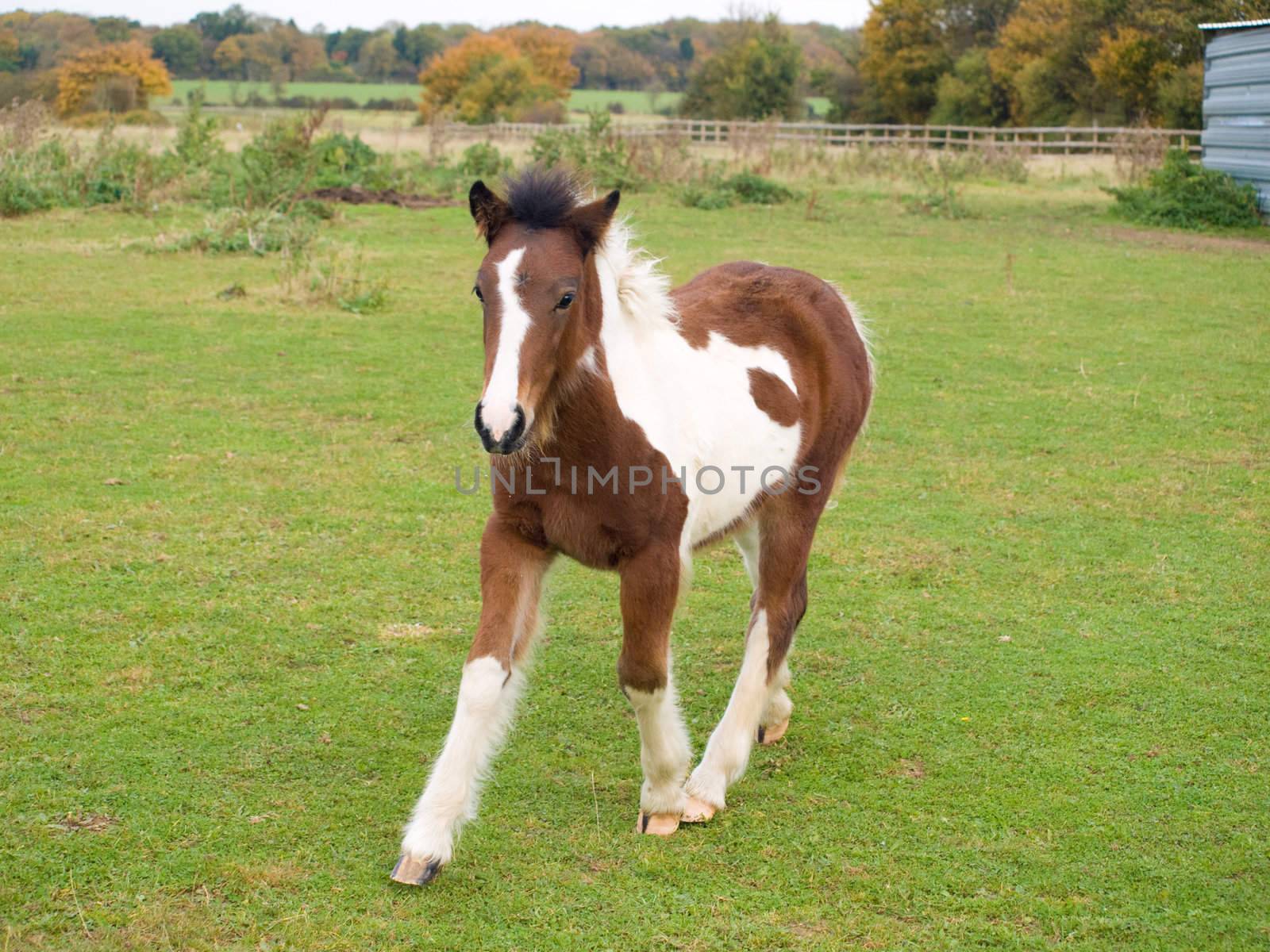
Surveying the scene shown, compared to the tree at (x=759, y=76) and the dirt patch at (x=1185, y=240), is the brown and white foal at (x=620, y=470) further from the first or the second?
the tree at (x=759, y=76)

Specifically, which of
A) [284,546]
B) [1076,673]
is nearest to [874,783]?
[1076,673]

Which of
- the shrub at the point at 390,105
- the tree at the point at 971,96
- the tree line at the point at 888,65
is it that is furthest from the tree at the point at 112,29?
the tree at the point at 971,96

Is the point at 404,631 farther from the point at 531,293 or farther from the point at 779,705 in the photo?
the point at 531,293

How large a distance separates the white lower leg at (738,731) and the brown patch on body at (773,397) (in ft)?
2.22

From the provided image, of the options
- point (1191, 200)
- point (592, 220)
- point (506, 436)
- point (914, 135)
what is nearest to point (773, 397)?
point (592, 220)

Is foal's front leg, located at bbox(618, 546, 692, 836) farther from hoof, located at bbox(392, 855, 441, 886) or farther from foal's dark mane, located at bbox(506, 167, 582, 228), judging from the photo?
foal's dark mane, located at bbox(506, 167, 582, 228)

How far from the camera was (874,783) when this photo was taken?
3836mm

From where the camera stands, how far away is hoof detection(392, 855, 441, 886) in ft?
10.2

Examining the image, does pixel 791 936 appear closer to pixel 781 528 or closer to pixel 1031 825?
pixel 1031 825

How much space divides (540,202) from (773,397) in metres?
1.18

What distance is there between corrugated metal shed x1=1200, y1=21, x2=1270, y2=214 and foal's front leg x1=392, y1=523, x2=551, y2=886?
1805cm

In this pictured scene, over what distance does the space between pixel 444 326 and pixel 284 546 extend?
230 inches

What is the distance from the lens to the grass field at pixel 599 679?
3.11 m

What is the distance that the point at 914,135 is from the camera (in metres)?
42.7
